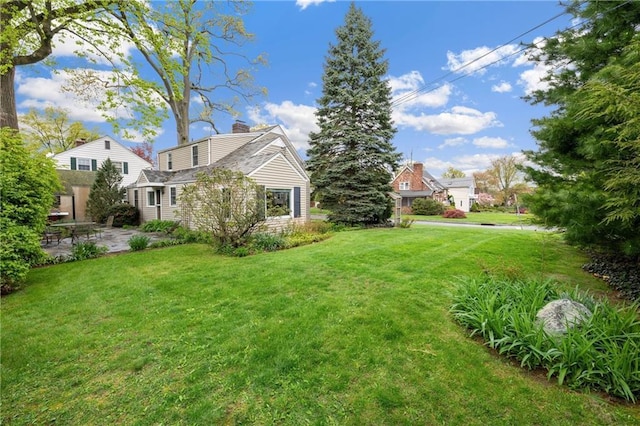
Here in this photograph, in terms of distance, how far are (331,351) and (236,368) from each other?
1.08 m

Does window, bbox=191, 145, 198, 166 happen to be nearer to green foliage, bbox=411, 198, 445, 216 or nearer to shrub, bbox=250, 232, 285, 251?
shrub, bbox=250, 232, 285, 251

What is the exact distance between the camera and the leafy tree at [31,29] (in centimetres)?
863

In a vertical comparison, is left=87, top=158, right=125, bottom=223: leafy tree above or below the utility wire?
below

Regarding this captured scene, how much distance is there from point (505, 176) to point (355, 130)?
38452 mm

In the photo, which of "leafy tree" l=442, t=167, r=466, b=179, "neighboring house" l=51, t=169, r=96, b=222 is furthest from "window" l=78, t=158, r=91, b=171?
"leafy tree" l=442, t=167, r=466, b=179

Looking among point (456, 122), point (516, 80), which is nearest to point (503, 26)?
point (516, 80)

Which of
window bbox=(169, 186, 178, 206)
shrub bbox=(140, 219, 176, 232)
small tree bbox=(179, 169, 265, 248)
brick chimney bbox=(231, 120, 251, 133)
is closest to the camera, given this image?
small tree bbox=(179, 169, 265, 248)

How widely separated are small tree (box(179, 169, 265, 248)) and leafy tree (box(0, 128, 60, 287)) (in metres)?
3.37

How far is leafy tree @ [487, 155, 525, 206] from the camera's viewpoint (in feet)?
136

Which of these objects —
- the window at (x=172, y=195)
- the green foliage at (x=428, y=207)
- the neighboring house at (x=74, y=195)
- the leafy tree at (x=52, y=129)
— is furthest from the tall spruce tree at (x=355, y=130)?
the leafy tree at (x=52, y=129)

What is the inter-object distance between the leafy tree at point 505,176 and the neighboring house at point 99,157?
48.9m

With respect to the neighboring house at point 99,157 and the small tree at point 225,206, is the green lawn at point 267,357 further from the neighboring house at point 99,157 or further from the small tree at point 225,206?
the neighboring house at point 99,157

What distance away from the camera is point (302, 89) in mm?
17578

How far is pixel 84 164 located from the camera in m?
24.5
